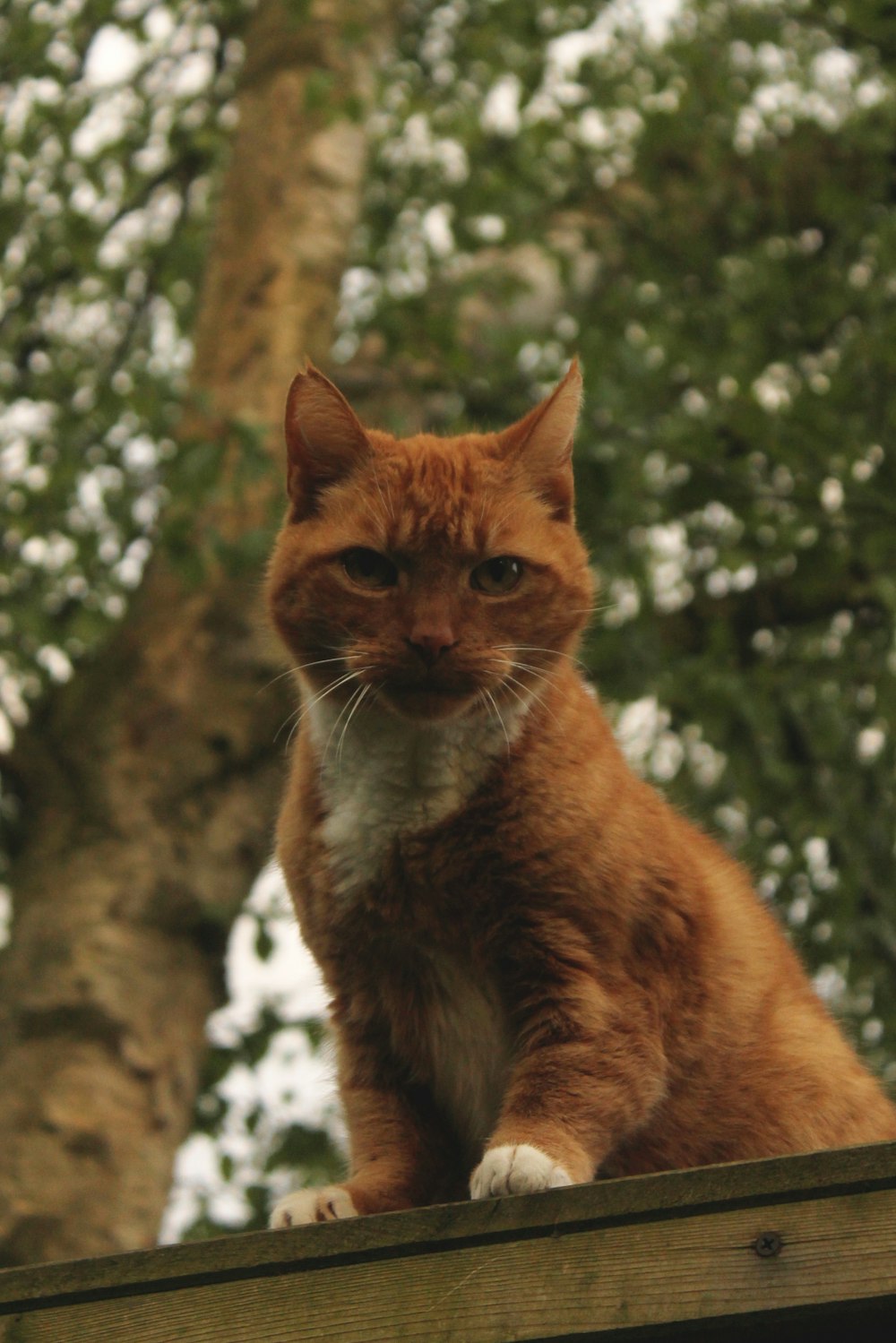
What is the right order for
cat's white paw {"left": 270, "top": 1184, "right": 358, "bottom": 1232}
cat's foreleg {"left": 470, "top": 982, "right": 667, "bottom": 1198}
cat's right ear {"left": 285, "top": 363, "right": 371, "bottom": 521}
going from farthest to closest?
cat's right ear {"left": 285, "top": 363, "right": 371, "bottom": 521}, cat's white paw {"left": 270, "top": 1184, "right": 358, "bottom": 1232}, cat's foreleg {"left": 470, "top": 982, "right": 667, "bottom": 1198}

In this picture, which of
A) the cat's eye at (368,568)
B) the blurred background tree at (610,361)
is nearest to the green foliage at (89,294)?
the blurred background tree at (610,361)

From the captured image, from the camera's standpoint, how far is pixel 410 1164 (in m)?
2.41

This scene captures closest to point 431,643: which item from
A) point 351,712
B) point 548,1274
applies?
point 351,712

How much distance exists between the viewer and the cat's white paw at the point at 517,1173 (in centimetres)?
202

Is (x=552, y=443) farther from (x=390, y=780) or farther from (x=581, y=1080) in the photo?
(x=581, y=1080)

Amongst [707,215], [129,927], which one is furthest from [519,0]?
[129,927]

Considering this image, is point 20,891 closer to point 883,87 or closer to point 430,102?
point 430,102

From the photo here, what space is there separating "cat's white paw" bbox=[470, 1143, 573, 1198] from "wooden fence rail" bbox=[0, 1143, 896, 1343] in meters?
0.22

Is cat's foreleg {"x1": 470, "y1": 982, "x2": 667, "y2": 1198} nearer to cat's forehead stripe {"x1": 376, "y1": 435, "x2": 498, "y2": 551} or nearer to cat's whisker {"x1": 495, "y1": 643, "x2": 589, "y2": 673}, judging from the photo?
cat's whisker {"x1": 495, "y1": 643, "x2": 589, "y2": 673}

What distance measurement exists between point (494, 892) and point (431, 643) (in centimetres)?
38

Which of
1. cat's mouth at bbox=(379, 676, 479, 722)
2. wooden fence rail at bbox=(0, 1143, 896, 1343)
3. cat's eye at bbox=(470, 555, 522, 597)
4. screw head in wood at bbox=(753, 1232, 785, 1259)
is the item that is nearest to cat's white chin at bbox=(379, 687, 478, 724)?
cat's mouth at bbox=(379, 676, 479, 722)

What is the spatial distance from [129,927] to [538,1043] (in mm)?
2736

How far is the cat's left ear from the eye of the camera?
2.67m

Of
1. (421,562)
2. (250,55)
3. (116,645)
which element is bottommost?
(116,645)
